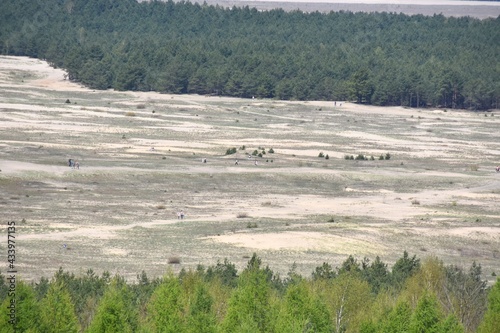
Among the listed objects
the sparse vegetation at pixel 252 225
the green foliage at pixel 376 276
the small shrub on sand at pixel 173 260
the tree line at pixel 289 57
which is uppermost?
the tree line at pixel 289 57

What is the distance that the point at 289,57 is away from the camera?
15475 centimetres

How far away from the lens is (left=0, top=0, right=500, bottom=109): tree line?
139500mm

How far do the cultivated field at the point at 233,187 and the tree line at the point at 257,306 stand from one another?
9.75 m

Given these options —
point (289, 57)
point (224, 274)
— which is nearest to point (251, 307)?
point (224, 274)

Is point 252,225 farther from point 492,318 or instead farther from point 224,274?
point 492,318

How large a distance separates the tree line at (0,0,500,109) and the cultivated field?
14350 millimetres

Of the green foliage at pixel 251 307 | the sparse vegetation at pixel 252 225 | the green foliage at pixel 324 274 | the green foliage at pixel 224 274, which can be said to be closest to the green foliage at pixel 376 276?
the green foliage at pixel 324 274

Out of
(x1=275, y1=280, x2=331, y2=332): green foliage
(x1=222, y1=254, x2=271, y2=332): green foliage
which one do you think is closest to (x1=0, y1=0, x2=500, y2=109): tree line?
(x1=222, y1=254, x2=271, y2=332): green foliage

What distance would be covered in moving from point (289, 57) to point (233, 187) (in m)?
81.5

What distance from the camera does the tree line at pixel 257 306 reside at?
3262cm

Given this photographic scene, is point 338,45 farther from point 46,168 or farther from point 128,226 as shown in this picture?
point 128,226

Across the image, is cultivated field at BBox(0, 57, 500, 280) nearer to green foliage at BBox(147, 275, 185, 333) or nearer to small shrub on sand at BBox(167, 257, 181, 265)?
small shrub on sand at BBox(167, 257, 181, 265)

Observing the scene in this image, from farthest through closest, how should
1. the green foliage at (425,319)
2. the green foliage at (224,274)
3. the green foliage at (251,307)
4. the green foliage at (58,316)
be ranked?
the green foliage at (224,274) < the green foliage at (251,307) < the green foliage at (425,319) < the green foliage at (58,316)

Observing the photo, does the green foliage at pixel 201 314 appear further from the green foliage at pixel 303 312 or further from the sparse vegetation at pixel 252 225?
the sparse vegetation at pixel 252 225
